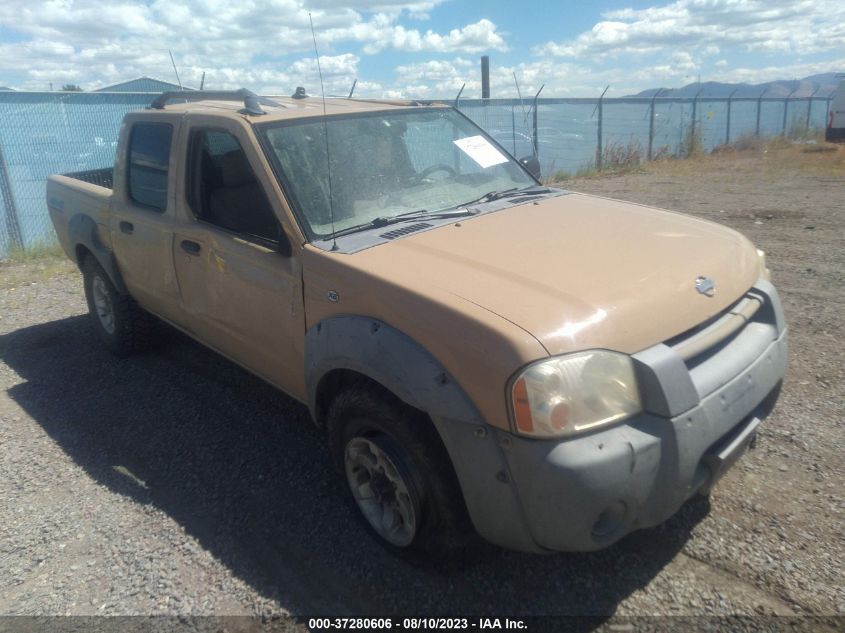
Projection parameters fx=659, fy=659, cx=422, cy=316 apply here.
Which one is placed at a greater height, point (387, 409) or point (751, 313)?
point (751, 313)

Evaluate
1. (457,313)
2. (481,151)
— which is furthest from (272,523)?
(481,151)

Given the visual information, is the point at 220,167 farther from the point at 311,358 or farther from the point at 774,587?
the point at 774,587

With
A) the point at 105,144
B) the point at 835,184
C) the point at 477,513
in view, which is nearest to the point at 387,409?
the point at 477,513

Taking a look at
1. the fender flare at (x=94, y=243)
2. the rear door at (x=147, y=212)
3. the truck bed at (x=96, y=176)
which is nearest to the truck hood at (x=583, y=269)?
the rear door at (x=147, y=212)

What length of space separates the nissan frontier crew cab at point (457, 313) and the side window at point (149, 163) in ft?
0.07

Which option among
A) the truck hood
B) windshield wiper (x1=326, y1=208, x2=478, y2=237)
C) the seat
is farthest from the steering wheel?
the seat

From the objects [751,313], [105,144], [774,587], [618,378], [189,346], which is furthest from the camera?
[105,144]

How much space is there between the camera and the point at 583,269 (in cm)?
268

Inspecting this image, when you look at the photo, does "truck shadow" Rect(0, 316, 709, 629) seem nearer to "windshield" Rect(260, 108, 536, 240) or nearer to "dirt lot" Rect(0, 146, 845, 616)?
"dirt lot" Rect(0, 146, 845, 616)

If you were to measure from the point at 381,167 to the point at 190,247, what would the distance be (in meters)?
1.25

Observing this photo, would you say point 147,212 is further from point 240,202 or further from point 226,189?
point 240,202

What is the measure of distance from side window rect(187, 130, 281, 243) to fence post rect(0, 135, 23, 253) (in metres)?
6.97

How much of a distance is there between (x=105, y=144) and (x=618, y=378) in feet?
33.2

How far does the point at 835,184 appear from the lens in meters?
12.7
